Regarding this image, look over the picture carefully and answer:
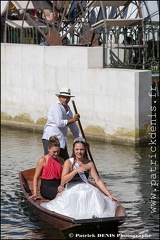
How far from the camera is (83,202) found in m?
14.8

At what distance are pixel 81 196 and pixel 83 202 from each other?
0.32ft

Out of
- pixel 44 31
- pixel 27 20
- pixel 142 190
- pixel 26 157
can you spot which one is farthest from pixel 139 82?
pixel 27 20

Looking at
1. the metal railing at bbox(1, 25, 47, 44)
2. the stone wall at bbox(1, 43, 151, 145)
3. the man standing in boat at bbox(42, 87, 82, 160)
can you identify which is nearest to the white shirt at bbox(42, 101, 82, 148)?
the man standing in boat at bbox(42, 87, 82, 160)

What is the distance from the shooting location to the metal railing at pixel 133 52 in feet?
84.9

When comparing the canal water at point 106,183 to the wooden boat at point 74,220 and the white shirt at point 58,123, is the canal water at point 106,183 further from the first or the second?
the white shirt at point 58,123

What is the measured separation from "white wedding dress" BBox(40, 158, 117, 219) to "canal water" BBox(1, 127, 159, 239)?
0.47 meters

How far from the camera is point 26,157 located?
79.0 feet

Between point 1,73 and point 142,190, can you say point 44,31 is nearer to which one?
point 1,73

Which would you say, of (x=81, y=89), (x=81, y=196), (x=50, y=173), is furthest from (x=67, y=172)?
(x=81, y=89)

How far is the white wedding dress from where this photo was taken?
14773 mm

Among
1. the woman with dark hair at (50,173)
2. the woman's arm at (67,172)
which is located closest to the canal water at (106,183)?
the woman with dark hair at (50,173)

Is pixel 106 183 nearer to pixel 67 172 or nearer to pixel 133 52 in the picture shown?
pixel 67 172

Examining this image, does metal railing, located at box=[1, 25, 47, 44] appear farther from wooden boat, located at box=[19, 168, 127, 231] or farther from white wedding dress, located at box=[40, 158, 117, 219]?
white wedding dress, located at box=[40, 158, 117, 219]

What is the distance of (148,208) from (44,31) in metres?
12.9
